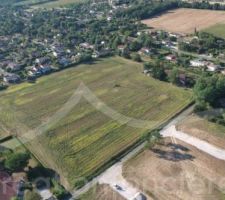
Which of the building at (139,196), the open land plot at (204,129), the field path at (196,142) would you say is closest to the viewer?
the building at (139,196)

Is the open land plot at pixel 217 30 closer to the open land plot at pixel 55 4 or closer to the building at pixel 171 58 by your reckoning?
the building at pixel 171 58

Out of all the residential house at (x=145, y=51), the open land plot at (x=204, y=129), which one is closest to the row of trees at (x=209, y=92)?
the open land plot at (x=204, y=129)

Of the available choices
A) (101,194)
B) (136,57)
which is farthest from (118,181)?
(136,57)

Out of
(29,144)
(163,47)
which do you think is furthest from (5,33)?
(29,144)

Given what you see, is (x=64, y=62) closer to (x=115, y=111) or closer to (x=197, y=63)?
→ (x=115, y=111)

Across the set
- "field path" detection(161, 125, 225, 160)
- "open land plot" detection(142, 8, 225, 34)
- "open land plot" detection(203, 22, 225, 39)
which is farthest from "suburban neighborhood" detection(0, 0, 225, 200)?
"open land plot" detection(203, 22, 225, 39)
